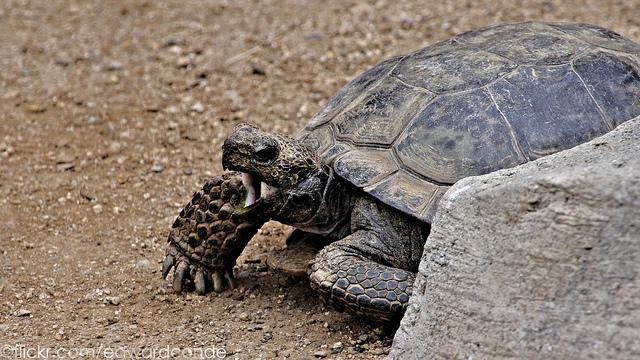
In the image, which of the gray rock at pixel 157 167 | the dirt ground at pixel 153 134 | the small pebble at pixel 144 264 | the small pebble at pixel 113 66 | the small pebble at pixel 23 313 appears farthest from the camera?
the small pebble at pixel 113 66

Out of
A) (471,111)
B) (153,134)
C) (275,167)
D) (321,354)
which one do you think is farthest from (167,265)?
(153,134)

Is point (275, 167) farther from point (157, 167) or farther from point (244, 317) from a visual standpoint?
point (157, 167)

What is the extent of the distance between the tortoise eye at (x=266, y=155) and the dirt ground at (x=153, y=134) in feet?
2.55

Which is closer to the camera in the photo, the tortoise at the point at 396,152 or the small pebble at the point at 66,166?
the tortoise at the point at 396,152

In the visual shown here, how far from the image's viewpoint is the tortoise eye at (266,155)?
4270 millimetres

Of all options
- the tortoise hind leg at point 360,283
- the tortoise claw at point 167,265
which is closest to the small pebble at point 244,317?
the tortoise hind leg at point 360,283

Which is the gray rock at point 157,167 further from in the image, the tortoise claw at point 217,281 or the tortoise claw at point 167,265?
the tortoise claw at point 217,281

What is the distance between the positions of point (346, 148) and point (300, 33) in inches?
150

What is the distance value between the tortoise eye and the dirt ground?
776mm

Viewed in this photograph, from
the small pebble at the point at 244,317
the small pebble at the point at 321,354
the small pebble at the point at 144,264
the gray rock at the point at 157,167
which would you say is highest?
the gray rock at the point at 157,167

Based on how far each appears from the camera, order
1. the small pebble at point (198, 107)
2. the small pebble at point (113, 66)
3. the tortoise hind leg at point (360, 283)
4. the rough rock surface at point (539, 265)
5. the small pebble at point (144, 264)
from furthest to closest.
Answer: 1. the small pebble at point (113, 66)
2. the small pebble at point (198, 107)
3. the small pebble at point (144, 264)
4. the tortoise hind leg at point (360, 283)
5. the rough rock surface at point (539, 265)

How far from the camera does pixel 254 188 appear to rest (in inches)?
179

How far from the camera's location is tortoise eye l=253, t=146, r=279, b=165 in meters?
4.27

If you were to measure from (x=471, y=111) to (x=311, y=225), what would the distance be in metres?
0.98
